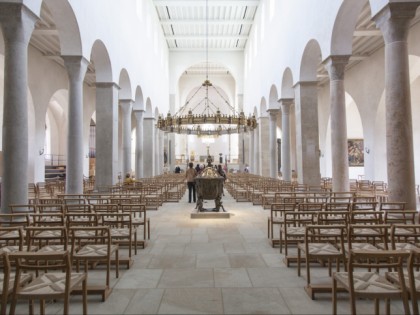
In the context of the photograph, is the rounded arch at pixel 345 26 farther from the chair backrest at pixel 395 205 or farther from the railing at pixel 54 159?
the railing at pixel 54 159

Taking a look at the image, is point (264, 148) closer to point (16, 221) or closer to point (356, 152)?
point (356, 152)

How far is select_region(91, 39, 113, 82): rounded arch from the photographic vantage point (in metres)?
15.7

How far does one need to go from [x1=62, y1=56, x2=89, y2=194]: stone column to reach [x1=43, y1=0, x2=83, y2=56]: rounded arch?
11.9 inches

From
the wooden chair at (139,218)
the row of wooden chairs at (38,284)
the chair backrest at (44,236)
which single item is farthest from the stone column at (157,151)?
the row of wooden chairs at (38,284)

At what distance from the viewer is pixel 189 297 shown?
4.45 meters

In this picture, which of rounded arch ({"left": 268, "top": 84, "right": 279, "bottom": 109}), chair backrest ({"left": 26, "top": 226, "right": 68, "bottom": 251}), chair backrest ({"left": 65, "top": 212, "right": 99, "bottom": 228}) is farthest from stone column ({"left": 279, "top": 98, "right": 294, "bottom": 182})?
chair backrest ({"left": 26, "top": 226, "right": 68, "bottom": 251})

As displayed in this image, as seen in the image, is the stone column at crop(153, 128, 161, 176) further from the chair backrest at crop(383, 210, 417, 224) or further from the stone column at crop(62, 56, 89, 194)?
the chair backrest at crop(383, 210, 417, 224)

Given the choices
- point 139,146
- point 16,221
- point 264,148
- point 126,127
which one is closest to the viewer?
point 16,221

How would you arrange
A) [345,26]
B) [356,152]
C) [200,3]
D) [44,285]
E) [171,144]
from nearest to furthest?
[44,285], [345,26], [200,3], [356,152], [171,144]

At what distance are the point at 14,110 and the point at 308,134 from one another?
458 inches

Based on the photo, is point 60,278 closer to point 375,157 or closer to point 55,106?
point 375,157

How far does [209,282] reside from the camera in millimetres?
5023

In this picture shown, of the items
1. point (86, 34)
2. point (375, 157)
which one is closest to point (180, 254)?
point (86, 34)

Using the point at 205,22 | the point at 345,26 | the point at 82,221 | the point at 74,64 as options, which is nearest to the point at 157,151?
the point at 205,22
